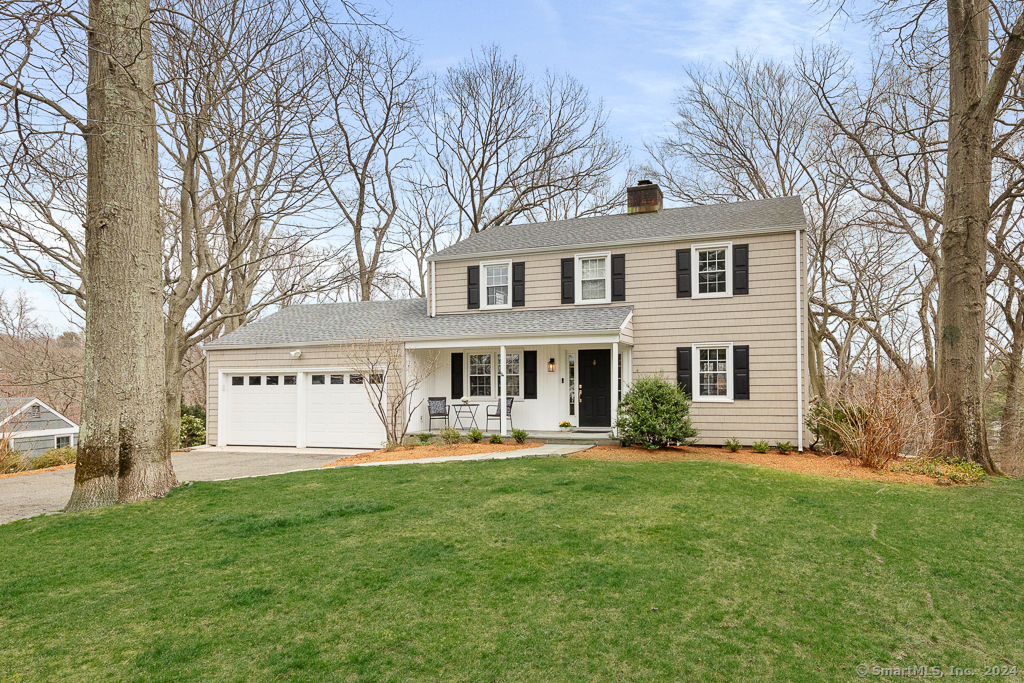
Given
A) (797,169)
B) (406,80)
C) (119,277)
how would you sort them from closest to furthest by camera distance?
(119,277), (797,169), (406,80)

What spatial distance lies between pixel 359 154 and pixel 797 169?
16.2 m

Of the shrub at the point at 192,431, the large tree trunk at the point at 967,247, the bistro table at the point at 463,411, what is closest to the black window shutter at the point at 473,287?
the bistro table at the point at 463,411

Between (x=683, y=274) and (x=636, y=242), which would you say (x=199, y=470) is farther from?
(x=683, y=274)

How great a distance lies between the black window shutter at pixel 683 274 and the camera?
1381 cm

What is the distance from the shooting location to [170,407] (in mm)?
18203

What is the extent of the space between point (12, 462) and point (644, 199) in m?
15.2

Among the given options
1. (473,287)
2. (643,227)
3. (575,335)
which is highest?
(643,227)

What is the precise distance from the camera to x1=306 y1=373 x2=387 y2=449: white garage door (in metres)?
14.9

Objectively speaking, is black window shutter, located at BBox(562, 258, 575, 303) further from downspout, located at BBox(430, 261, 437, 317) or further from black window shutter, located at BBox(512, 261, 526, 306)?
downspout, located at BBox(430, 261, 437, 317)

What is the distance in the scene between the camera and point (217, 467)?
1206cm

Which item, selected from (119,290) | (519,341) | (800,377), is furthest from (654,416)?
(119,290)

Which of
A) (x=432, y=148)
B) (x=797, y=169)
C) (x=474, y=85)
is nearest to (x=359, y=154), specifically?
(x=432, y=148)

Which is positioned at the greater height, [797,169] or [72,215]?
[797,169]

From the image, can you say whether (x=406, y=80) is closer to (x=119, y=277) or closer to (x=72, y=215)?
(x=72, y=215)
